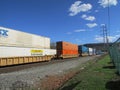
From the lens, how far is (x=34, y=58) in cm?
3272

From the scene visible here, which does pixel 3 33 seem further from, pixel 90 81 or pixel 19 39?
pixel 90 81

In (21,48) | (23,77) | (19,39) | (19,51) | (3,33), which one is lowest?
(23,77)

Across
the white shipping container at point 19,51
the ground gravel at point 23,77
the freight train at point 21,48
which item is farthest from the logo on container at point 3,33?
the ground gravel at point 23,77

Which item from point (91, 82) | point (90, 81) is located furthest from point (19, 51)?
point (91, 82)

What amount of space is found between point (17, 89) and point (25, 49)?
18726 mm

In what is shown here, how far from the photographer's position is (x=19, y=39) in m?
28.3

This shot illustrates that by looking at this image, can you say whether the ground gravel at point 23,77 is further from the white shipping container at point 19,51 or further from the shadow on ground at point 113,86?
the white shipping container at point 19,51

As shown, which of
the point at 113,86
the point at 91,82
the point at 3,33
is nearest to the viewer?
the point at 113,86

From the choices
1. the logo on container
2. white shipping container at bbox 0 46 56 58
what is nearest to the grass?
white shipping container at bbox 0 46 56 58

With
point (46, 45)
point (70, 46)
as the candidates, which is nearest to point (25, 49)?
point (46, 45)

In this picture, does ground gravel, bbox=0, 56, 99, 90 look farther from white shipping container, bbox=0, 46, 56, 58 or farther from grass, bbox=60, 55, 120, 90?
white shipping container, bbox=0, 46, 56, 58

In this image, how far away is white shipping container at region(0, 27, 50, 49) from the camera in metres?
24.8

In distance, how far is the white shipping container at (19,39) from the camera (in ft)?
81.3

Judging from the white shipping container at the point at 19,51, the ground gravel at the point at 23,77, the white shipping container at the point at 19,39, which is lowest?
the ground gravel at the point at 23,77
